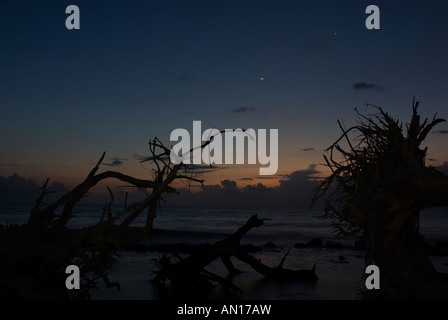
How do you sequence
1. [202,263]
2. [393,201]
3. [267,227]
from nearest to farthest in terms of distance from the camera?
1. [393,201]
2. [202,263]
3. [267,227]

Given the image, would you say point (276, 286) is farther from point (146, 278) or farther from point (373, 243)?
point (373, 243)

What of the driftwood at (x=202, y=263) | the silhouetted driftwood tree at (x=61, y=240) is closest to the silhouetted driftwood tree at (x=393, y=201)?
the silhouetted driftwood tree at (x=61, y=240)

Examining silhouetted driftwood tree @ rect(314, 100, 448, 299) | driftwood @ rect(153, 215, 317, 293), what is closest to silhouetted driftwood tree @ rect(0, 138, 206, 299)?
silhouetted driftwood tree @ rect(314, 100, 448, 299)

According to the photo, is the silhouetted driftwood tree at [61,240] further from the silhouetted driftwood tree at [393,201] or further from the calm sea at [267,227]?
the calm sea at [267,227]

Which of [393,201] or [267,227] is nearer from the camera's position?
[393,201]

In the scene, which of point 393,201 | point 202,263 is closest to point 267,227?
point 202,263

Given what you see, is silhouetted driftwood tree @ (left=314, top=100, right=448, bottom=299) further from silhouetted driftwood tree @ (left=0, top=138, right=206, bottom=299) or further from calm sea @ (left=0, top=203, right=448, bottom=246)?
calm sea @ (left=0, top=203, right=448, bottom=246)

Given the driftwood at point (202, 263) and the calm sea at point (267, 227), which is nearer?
the driftwood at point (202, 263)

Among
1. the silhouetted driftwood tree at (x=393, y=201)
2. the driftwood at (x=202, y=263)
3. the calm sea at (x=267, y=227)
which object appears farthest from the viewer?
the calm sea at (x=267, y=227)

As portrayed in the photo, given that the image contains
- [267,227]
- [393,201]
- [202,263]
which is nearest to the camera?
[393,201]

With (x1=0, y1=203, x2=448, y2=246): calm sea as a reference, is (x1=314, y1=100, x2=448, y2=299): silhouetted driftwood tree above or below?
above

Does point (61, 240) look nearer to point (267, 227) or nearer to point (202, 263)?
point (202, 263)

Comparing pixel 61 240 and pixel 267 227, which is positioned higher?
pixel 61 240

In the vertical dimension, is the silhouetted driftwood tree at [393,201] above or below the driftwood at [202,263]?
above
